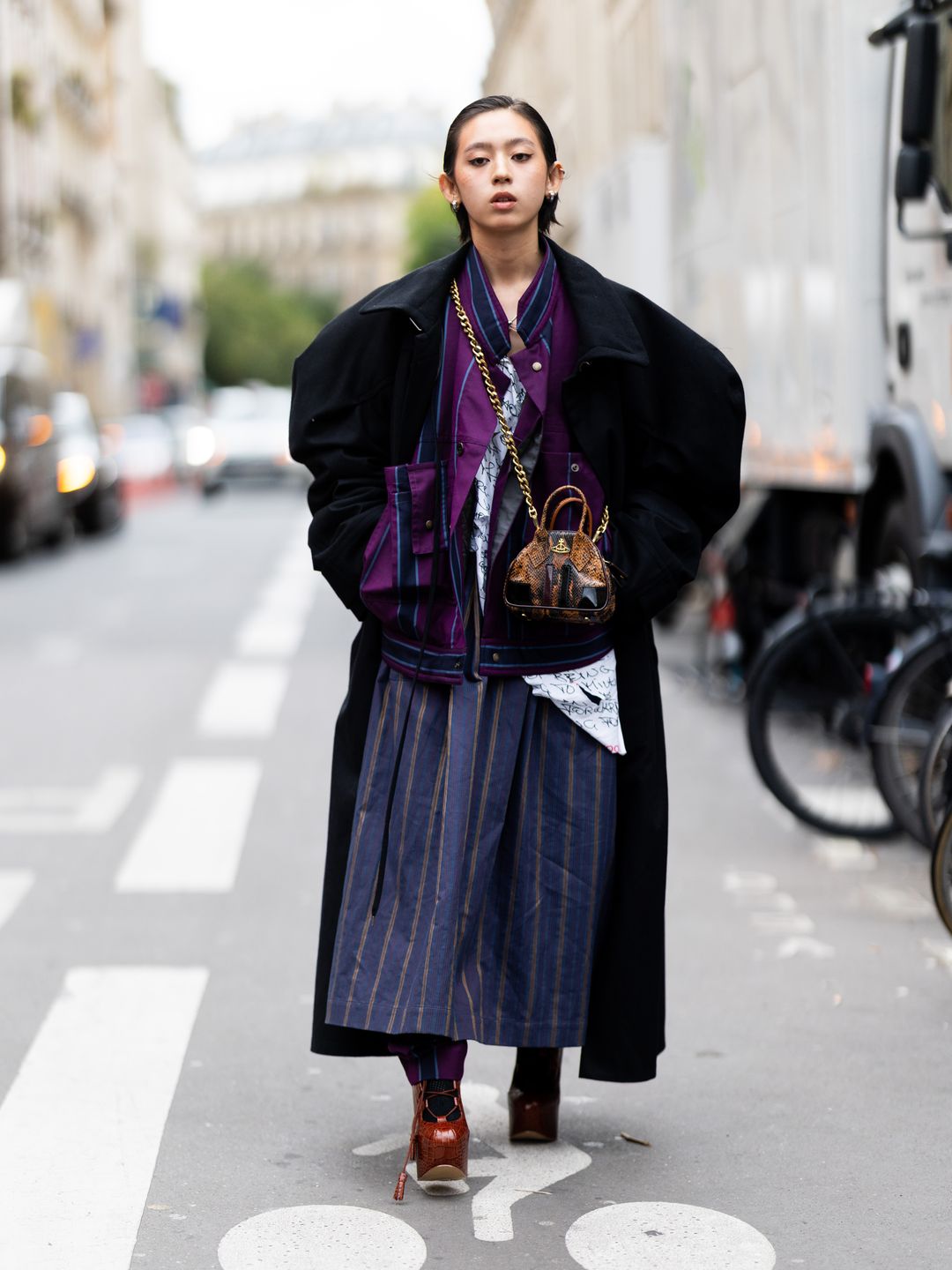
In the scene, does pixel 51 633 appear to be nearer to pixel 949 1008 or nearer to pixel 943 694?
pixel 943 694

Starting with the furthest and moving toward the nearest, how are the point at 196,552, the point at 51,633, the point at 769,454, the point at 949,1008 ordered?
the point at 196,552
the point at 51,633
the point at 769,454
the point at 949,1008

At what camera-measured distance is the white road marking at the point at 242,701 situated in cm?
1063

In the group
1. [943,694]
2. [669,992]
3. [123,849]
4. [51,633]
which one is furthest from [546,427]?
[51,633]

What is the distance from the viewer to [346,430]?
13.7ft

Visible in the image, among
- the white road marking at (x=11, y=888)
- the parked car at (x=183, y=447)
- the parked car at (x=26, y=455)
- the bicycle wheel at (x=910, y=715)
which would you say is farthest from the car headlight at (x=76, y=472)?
the parked car at (x=183, y=447)

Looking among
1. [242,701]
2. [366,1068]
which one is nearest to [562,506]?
[366,1068]

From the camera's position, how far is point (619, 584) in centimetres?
416

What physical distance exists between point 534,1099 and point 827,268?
203 inches

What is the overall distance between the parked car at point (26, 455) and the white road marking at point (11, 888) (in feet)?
47.4

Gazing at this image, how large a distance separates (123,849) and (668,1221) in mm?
4048

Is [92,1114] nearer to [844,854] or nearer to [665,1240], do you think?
[665,1240]

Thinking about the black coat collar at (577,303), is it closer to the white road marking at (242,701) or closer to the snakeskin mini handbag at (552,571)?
the snakeskin mini handbag at (552,571)

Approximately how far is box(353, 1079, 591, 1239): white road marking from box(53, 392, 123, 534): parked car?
21313mm

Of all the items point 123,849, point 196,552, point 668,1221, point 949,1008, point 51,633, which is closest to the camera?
point 668,1221
